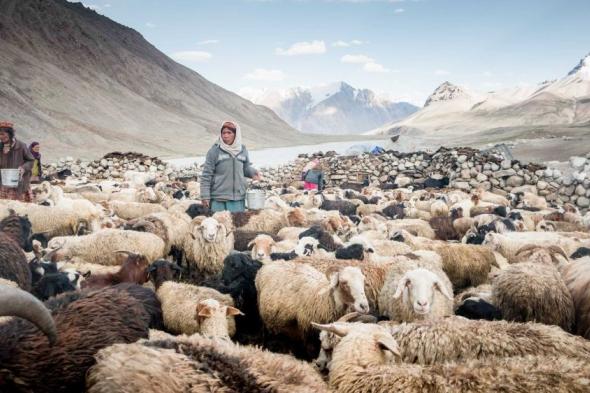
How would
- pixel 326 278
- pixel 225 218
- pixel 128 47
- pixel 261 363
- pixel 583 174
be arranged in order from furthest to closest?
pixel 128 47 → pixel 583 174 → pixel 225 218 → pixel 326 278 → pixel 261 363

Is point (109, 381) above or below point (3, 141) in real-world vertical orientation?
below

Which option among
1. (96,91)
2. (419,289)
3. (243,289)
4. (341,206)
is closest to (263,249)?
(243,289)

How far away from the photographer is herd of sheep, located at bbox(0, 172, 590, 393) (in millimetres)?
2719

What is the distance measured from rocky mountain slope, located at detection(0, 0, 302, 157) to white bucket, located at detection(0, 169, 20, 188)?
43.2 meters

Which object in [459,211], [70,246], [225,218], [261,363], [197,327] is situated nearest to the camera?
[261,363]

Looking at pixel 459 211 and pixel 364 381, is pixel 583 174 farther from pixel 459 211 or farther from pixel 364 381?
pixel 364 381

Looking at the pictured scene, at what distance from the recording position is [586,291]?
465 centimetres

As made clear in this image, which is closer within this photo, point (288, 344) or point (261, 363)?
point (261, 363)

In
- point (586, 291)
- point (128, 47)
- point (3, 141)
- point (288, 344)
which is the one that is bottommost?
point (288, 344)

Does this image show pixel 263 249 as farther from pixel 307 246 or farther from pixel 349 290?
pixel 349 290

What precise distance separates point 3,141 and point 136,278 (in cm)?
538

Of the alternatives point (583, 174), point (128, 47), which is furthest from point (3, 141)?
point (128, 47)

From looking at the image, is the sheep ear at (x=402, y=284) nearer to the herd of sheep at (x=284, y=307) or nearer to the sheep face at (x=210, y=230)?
the herd of sheep at (x=284, y=307)

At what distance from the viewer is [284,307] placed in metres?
5.14
